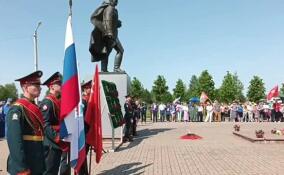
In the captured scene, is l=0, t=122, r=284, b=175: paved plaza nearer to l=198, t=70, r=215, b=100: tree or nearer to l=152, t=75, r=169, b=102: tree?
l=152, t=75, r=169, b=102: tree

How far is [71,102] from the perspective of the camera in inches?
240

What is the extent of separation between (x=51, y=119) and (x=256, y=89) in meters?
61.5

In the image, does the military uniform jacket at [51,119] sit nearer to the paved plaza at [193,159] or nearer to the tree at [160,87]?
the paved plaza at [193,159]

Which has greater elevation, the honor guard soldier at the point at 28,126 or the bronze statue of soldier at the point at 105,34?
the bronze statue of soldier at the point at 105,34

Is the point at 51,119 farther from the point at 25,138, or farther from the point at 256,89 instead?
the point at 256,89

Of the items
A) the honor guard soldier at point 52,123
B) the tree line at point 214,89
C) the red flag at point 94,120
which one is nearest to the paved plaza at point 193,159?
the red flag at point 94,120

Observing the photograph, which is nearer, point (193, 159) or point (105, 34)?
point (193, 159)

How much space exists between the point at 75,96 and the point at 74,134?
1.83 feet

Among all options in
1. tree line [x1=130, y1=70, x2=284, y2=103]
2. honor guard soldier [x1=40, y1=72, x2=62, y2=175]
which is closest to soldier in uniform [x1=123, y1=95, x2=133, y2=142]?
honor guard soldier [x1=40, y1=72, x2=62, y2=175]

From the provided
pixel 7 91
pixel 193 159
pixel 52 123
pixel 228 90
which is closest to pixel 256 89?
pixel 228 90

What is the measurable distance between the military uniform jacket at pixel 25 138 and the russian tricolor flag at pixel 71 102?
732 mm

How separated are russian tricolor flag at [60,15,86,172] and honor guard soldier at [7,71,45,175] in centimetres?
73

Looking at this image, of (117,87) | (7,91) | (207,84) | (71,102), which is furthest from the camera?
(7,91)

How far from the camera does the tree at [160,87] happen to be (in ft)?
221
